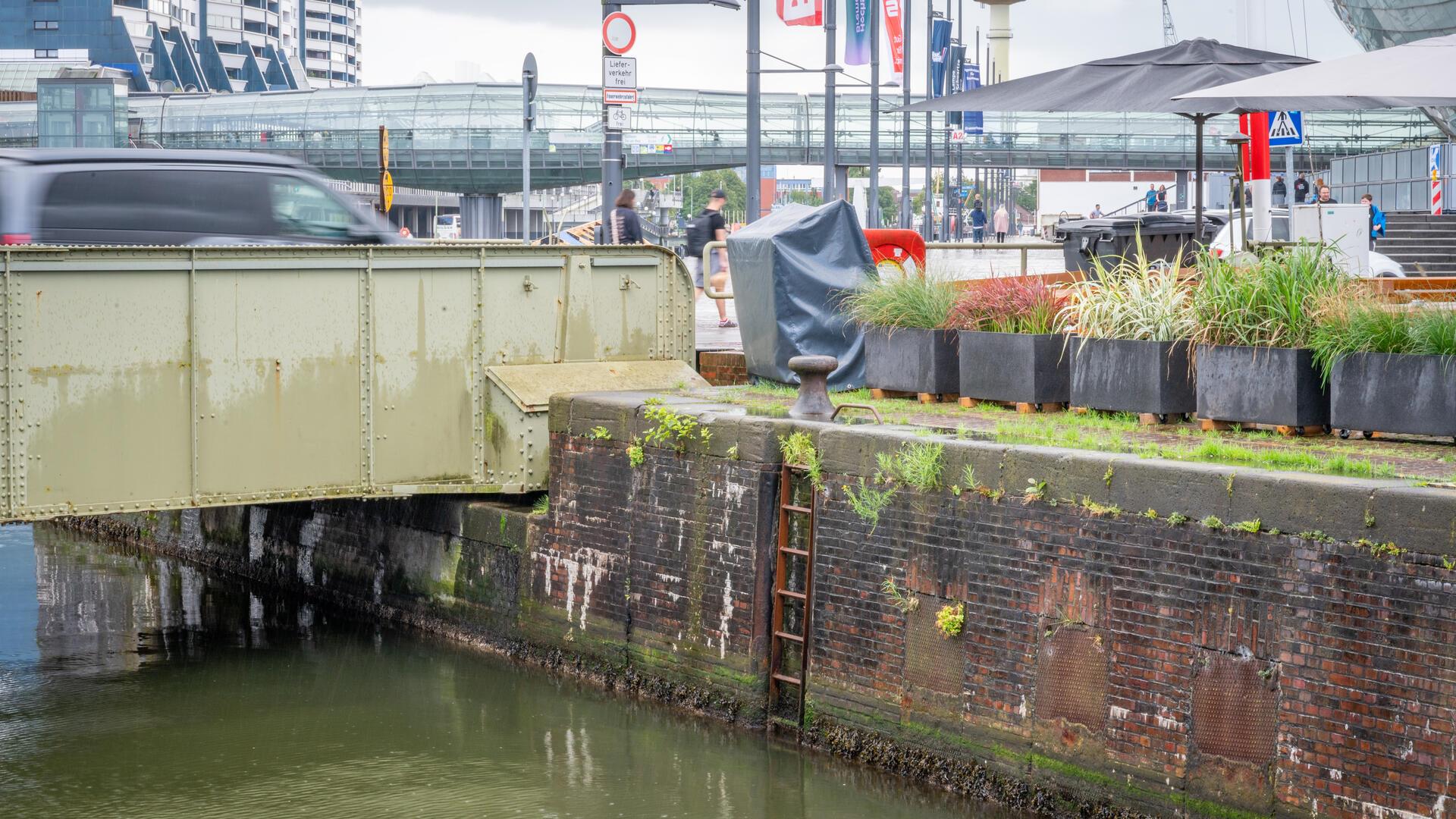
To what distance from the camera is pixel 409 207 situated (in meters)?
123

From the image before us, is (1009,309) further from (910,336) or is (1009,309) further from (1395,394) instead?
(1395,394)

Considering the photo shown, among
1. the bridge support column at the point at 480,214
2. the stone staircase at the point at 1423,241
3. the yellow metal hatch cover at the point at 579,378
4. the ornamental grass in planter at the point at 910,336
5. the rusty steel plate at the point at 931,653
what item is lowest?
the rusty steel plate at the point at 931,653

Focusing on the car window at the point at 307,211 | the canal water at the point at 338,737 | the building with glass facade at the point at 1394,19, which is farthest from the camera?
the building with glass facade at the point at 1394,19

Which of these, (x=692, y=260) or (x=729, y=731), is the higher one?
(x=692, y=260)

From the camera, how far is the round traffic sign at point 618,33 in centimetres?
1962

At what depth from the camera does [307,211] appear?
13.7m

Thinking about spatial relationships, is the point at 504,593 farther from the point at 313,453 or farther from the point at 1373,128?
the point at 1373,128

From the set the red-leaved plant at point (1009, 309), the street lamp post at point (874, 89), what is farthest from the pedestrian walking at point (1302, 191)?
the red-leaved plant at point (1009, 309)

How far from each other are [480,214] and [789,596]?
67.7 m

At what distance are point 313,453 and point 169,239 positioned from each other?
2.57 m

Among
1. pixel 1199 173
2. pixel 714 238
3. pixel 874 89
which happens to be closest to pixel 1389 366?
pixel 1199 173

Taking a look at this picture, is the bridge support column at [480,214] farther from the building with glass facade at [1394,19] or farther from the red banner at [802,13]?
the red banner at [802,13]

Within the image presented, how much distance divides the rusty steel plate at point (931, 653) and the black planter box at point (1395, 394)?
239cm

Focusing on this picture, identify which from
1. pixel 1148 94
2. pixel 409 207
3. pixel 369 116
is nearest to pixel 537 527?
pixel 1148 94
